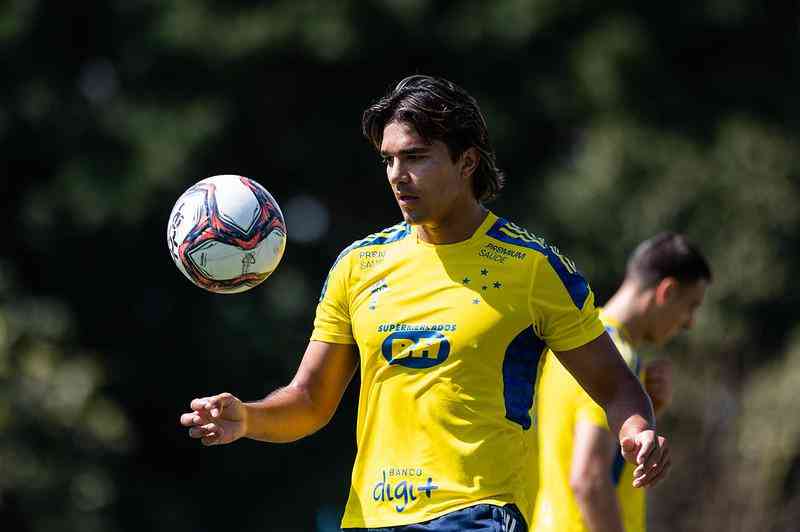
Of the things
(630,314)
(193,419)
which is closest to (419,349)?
(193,419)

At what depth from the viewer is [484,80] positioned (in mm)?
19406

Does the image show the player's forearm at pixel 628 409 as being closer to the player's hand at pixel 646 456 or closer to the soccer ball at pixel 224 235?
the player's hand at pixel 646 456

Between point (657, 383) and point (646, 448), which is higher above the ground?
point (646, 448)

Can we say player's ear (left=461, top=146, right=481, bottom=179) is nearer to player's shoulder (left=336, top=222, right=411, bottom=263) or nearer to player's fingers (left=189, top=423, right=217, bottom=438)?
player's shoulder (left=336, top=222, right=411, bottom=263)

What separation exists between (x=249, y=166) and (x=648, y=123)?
5.22 meters

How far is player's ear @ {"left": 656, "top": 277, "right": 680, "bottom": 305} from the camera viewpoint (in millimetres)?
6770

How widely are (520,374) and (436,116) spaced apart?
0.88m

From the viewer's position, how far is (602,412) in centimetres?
604

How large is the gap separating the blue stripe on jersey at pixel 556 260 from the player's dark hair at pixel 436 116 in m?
0.22

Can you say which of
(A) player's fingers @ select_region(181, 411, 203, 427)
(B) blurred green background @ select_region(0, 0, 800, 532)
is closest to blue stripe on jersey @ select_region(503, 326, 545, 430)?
(A) player's fingers @ select_region(181, 411, 203, 427)

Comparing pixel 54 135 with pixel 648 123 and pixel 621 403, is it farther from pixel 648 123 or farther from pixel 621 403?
pixel 621 403

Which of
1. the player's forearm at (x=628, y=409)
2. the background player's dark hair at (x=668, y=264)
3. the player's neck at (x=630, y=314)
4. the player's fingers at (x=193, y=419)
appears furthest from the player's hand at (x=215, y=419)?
the background player's dark hair at (x=668, y=264)

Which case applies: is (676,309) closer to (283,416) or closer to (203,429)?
(283,416)

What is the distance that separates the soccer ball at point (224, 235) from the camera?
16.6ft
